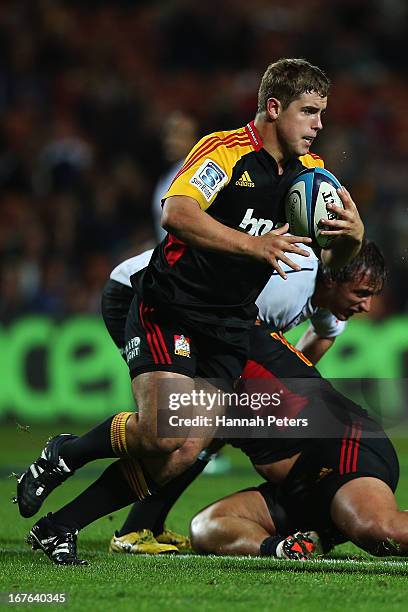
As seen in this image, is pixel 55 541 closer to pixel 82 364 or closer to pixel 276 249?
pixel 276 249

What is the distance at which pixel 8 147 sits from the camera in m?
13.4

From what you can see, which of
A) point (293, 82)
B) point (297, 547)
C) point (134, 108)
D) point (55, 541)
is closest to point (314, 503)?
point (297, 547)

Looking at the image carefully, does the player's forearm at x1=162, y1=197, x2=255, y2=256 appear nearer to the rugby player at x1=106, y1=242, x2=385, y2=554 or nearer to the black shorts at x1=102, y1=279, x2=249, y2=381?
the black shorts at x1=102, y1=279, x2=249, y2=381

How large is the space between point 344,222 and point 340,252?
23 cm

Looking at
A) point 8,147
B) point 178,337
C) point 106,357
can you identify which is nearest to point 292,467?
point 178,337

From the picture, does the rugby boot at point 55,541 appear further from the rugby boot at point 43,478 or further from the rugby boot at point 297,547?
the rugby boot at point 297,547

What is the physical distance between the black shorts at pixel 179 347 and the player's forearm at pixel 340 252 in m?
0.47

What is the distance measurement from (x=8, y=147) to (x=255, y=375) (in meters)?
8.67

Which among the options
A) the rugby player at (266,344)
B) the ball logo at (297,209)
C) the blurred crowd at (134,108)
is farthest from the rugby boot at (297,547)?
the blurred crowd at (134,108)

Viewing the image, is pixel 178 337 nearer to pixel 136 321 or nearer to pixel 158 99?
pixel 136 321

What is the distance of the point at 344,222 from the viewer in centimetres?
466

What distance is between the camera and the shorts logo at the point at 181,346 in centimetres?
477

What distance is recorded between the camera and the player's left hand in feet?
15.3

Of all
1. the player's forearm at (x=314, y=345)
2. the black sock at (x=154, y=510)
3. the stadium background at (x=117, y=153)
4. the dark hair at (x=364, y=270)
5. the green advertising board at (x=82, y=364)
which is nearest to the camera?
the black sock at (x=154, y=510)
